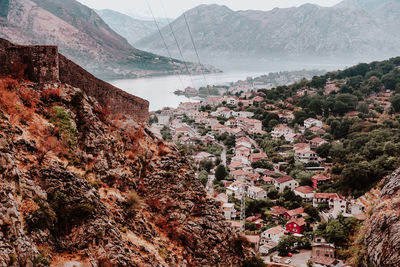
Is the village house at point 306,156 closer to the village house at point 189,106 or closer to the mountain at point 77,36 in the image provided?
the village house at point 189,106

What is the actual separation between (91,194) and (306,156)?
34336mm

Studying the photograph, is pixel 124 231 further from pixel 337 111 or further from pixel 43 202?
pixel 337 111

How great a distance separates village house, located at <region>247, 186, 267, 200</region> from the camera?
1170 inches

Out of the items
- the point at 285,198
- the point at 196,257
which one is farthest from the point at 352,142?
the point at 196,257

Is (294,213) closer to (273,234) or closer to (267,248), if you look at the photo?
(273,234)

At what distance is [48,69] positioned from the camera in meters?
7.11

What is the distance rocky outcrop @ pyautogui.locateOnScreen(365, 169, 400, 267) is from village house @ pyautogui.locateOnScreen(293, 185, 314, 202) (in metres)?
10.7

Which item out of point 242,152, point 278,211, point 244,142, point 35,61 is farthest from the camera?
point 244,142

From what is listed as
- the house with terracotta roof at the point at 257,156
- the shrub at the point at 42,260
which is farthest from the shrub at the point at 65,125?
the house with terracotta roof at the point at 257,156

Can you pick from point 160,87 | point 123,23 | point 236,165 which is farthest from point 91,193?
point 123,23

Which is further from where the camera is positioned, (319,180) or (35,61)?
(319,180)

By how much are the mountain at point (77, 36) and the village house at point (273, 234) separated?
40.3m

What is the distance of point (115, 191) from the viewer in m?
7.16

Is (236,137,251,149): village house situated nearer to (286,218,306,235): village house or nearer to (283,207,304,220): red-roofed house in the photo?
(283,207,304,220): red-roofed house
